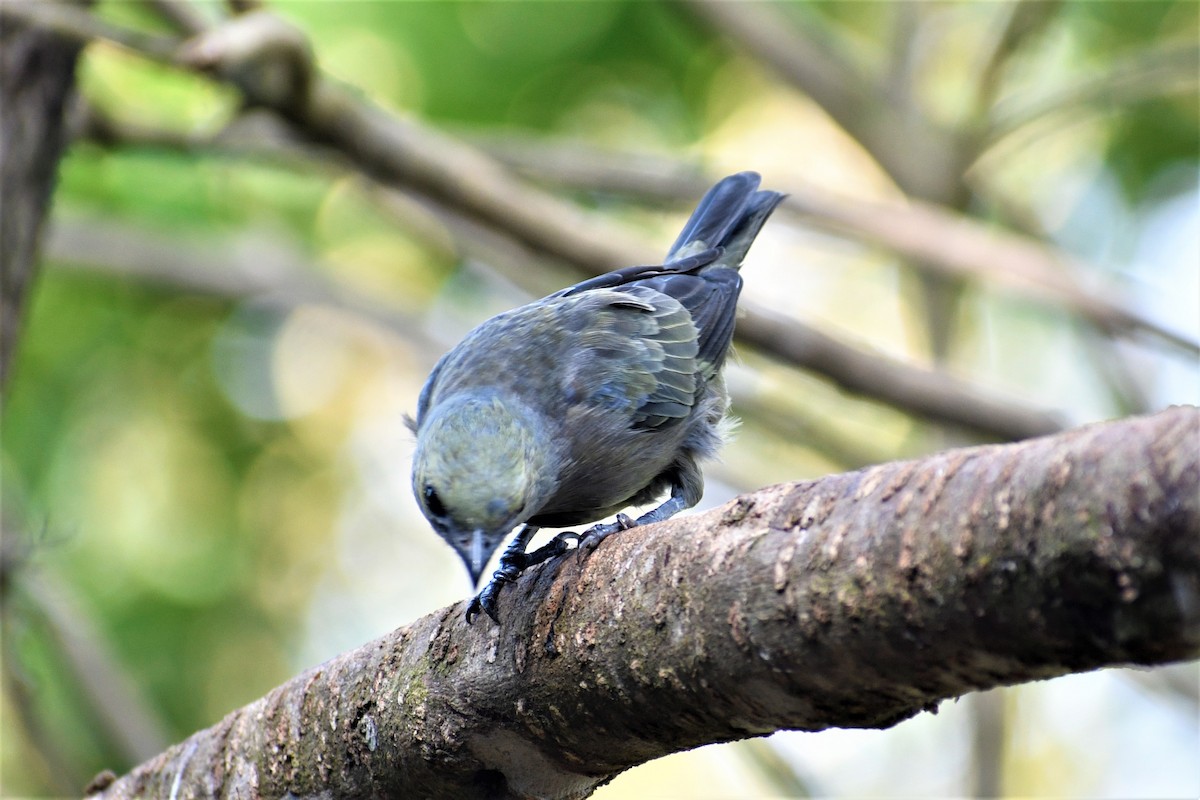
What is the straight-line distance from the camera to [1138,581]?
1547 mm

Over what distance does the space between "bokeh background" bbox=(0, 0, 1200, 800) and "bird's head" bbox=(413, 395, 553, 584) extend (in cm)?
230

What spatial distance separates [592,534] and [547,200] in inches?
115

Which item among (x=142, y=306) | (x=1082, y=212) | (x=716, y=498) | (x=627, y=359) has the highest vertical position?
(x=627, y=359)

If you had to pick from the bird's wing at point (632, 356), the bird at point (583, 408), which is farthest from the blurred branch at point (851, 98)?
the bird's wing at point (632, 356)

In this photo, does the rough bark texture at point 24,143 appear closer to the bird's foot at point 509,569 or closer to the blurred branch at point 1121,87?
the bird's foot at point 509,569

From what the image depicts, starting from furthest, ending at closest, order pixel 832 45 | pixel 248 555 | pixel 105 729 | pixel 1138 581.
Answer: pixel 248 555, pixel 832 45, pixel 105 729, pixel 1138 581

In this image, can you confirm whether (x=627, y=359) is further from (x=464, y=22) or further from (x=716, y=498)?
(x=464, y=22)

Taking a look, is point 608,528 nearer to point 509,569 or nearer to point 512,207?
point 509,569

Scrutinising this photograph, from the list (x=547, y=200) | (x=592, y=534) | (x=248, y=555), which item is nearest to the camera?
(x=592, y=534)

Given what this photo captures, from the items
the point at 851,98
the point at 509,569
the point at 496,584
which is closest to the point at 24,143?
the point at 509,569

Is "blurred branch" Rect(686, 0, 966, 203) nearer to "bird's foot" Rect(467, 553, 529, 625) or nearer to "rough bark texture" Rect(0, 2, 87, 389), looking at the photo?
"rough bark texture" Rect(0, 2, 87, 389)

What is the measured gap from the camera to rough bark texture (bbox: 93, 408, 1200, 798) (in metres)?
1.59

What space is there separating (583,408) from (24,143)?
2865 millimetres

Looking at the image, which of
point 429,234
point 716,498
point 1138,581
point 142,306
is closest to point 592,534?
point 1138,581
